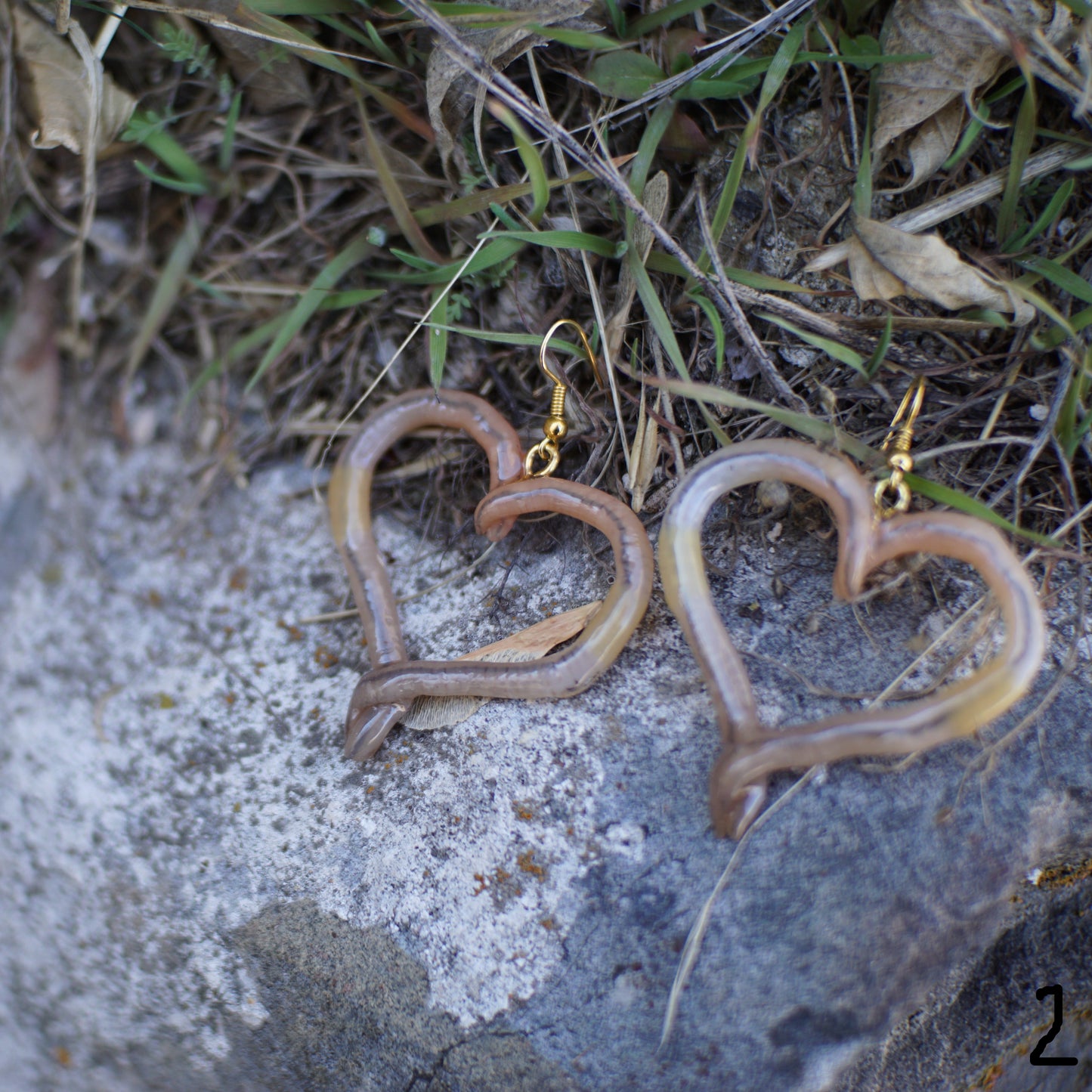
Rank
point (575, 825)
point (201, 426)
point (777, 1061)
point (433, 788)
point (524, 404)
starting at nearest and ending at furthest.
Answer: point (777, 1061) → point (575, 825) → point (433, 788) → point (524, 404) → point (201, 426)

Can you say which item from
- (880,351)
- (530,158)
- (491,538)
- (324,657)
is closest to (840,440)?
(880,351)

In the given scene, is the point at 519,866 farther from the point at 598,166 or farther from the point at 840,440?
the point at 598,166

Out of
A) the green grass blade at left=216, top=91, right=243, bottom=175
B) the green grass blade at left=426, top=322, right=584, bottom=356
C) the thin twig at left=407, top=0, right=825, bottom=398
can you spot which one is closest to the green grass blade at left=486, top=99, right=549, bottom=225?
the thin twig at left=407, top=0, right=825, bottom=398

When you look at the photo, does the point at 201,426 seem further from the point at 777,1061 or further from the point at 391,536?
the point at 777,1061

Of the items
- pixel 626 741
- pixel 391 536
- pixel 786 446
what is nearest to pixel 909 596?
pixel 786 446

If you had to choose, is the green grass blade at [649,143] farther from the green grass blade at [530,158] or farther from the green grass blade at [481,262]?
the green grass blade at [481,262]

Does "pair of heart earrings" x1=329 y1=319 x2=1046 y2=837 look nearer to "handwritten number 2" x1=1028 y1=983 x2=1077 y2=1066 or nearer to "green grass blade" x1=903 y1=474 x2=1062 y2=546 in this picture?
"green grass blade" x1=903 y1=474 x2=1062 y2=546

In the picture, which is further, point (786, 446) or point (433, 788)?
point (433, 788)
